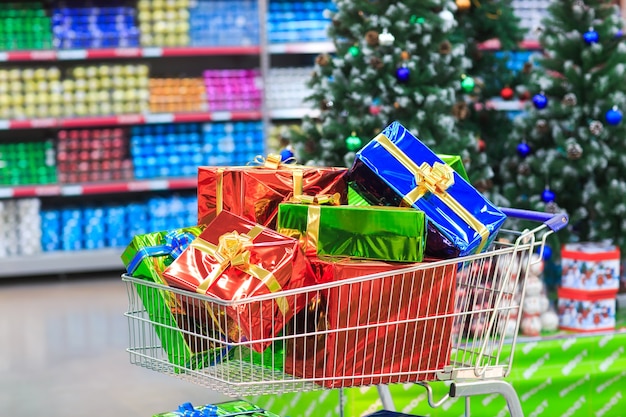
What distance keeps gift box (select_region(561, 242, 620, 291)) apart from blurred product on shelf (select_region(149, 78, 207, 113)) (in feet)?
11.7

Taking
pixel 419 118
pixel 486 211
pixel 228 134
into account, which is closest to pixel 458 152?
pixel 419 118

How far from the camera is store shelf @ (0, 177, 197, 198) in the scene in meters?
6.38

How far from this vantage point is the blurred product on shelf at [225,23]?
668 centimetres

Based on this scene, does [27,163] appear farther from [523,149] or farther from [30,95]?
[523,149]

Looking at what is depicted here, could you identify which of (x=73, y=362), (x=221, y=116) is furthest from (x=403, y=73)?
(x=221, y=116)

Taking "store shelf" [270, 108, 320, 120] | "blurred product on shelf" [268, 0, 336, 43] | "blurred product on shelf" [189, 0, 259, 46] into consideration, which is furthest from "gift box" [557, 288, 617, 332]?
"blurred product on shelf" [189, 0, 259, 46]

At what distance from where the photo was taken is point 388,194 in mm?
1842

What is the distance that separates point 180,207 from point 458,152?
3.12 m

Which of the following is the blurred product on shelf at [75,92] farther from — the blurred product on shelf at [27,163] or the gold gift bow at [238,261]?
the gold gift bow at [238,261]

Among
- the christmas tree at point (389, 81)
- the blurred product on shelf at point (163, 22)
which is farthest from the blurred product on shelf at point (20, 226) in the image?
the christmas tree at point (389, 81)

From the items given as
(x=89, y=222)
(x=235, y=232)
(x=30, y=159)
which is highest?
(x=235, y=232)

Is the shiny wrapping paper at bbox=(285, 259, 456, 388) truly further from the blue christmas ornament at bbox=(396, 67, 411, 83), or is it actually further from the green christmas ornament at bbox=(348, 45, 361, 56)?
the green christmas ornament at bbox=(348, 45, 361, 56)

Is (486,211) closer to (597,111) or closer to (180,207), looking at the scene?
(597,111)

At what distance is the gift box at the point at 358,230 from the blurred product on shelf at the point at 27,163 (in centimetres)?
497
